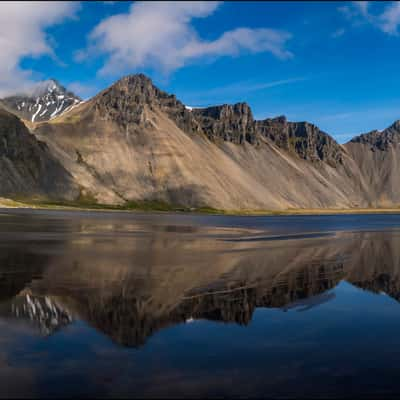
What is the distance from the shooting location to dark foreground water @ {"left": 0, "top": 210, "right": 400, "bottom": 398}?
34.7 ft

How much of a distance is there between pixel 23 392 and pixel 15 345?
11.2 ft

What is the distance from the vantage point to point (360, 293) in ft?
73.0

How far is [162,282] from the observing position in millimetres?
23016

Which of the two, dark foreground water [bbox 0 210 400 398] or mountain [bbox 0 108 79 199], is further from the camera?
mountain [bbox 0 108 79 199]

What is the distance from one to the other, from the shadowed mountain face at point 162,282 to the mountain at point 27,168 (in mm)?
146170

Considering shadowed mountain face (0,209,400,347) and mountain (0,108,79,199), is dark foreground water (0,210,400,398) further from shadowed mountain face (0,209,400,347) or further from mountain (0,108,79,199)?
mountain (0,108,79,199)

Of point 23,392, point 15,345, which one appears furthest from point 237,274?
point 23,392

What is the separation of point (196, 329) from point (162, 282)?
8099 millimetres

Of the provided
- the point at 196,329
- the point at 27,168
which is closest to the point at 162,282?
the point at 196,329

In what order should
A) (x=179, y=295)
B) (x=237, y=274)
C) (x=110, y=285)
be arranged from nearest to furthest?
(x=179, y=295) → (x=110, y=285) → (x=237, y=274)

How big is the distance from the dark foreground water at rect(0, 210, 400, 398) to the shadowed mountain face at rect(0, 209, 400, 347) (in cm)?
8

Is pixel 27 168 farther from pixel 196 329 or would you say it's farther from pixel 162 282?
pixel 196 329

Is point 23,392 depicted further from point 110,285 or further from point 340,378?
point 110,285

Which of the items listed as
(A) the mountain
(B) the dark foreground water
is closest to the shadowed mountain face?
(B) the dark foreground water
